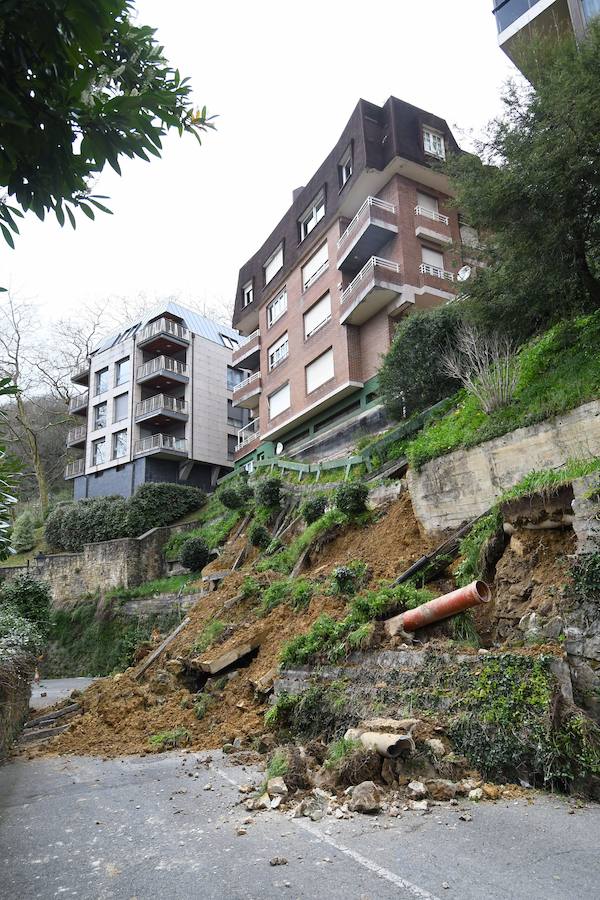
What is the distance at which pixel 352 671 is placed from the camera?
7734 mm

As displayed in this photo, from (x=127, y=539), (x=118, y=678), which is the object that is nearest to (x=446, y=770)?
(x=118, y=678)

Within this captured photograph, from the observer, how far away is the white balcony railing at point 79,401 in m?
40.4

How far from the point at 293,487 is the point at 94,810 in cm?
1409

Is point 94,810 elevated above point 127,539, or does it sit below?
below

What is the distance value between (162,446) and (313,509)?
2053 cm

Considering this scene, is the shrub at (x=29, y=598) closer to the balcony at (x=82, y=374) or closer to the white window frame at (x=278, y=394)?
the white window frame at (x=278, y=394)

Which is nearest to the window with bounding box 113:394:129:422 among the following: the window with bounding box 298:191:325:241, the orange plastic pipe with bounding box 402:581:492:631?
the window with bounding box 298:191:325:241

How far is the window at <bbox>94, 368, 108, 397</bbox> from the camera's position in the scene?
1559 inches

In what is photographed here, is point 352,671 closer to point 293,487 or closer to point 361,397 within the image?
point 293,487

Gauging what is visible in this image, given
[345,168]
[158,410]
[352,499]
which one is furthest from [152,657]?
[158,410]

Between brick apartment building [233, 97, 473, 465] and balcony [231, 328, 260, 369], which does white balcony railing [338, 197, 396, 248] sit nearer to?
brick apartment building [233, 97, 473, 465]

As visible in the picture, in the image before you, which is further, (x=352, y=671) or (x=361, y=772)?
(x=352, y=671)

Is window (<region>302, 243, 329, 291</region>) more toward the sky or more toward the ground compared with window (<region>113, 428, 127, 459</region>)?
more toward the sky

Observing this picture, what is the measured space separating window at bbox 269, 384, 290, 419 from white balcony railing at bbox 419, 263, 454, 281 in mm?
9249
